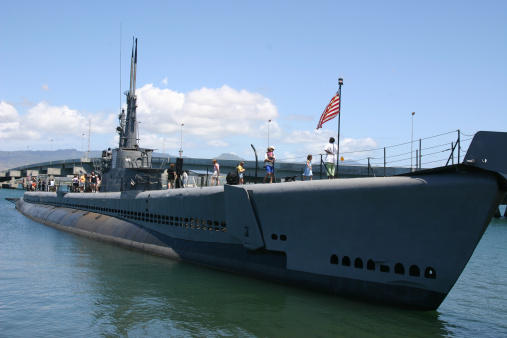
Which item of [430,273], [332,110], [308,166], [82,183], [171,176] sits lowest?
[430,273]

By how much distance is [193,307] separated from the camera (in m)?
10.9

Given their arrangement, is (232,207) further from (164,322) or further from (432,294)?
(432,294)

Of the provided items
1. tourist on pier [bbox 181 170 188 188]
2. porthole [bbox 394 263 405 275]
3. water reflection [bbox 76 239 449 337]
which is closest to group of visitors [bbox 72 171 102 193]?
tourist on pier [bbox 181 170 188 188]

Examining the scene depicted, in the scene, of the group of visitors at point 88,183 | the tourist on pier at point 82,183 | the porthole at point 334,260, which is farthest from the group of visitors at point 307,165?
the tourist on pier at point 82,183

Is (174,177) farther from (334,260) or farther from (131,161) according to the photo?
(334,260)

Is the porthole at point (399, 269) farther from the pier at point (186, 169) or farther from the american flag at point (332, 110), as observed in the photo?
the pier at point (186, 169)

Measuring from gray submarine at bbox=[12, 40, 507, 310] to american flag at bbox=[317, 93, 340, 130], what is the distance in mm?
2838

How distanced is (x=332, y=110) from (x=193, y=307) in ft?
22.3

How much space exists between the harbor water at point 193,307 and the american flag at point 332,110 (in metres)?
5.07

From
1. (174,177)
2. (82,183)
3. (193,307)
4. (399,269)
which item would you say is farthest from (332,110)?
(82,183)

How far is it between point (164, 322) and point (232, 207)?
4485 mm

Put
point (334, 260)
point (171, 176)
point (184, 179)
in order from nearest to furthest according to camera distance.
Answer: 1. point (334, 260)
2. point (184, 179)
3. point (171, 176)

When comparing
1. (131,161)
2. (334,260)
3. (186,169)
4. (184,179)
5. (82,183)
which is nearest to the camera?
(334,260)

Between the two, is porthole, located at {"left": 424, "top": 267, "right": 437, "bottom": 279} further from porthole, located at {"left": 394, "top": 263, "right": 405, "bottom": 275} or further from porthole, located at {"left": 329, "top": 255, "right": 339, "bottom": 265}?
porthole, located at {"left": 329, "top": 255, "right": 339, "bottom": 265}
